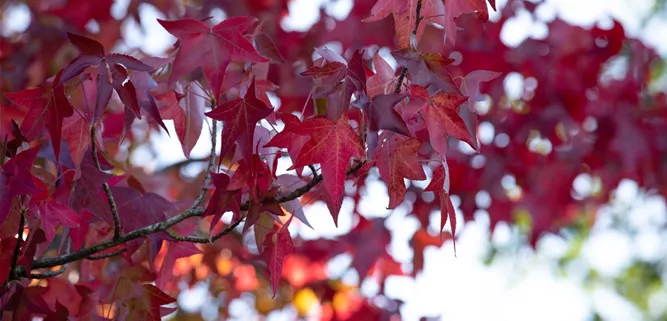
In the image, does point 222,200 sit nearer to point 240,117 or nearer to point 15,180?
point 240,117

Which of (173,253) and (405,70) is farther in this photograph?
(173,253)

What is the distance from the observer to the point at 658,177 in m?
2.72

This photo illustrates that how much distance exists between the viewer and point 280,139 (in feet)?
3.74

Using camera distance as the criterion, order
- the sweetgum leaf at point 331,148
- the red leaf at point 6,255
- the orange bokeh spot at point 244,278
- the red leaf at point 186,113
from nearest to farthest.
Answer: the sweetgum leaf at point 331,148 → the red leaf at point 6,255 → the red leaf at point 186,113 → the orange bokeh spot at point 244,278

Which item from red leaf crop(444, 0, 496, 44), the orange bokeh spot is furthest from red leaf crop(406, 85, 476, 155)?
the orange bokeh spot

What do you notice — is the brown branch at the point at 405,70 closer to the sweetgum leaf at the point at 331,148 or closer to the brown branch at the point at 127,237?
the sweetgum leaf at the point at 331,148

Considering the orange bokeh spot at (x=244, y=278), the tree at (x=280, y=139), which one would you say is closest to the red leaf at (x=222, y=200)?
the tree at (x=280, y=139)

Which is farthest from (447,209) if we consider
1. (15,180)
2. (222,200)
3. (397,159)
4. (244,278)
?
(244,278)

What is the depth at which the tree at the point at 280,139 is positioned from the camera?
42.8 inches

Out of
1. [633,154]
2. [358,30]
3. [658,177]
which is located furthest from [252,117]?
[658,177]

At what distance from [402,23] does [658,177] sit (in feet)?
6.05

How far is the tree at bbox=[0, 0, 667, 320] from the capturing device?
1087 mm

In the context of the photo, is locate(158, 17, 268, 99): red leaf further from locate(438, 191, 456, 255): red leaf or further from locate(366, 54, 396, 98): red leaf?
locate(438, 191, 456, 255): red leaf

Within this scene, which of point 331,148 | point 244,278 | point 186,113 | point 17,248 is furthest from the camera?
point 244,278
